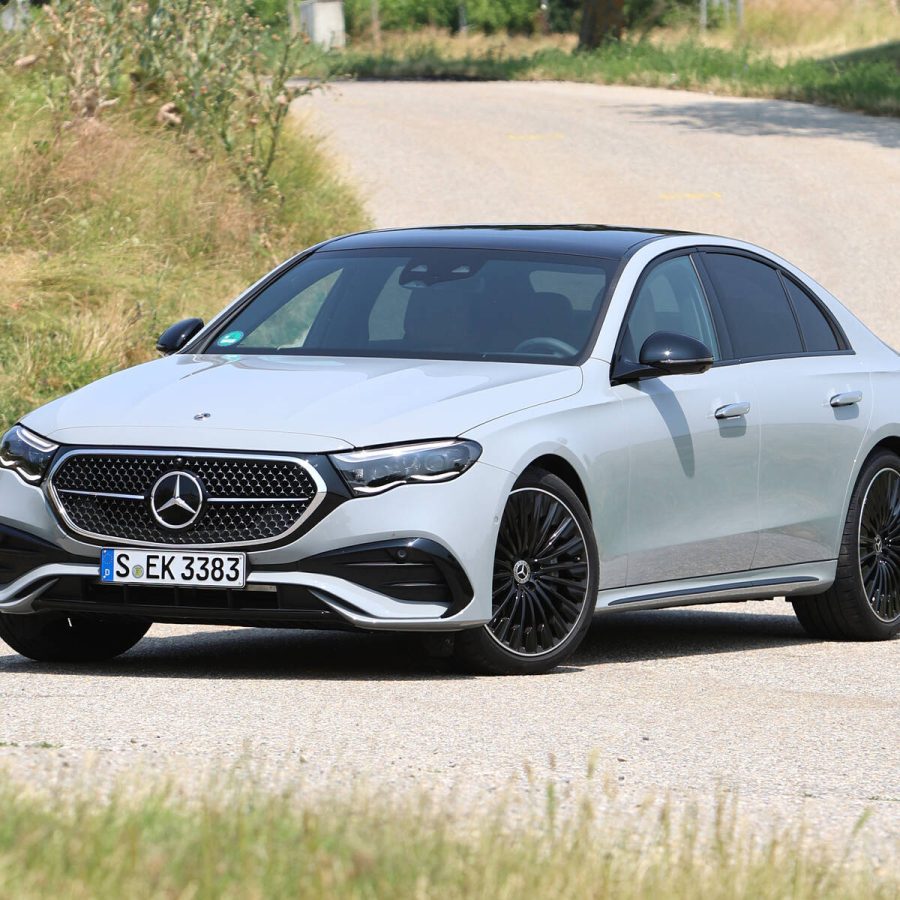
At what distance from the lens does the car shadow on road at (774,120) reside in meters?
28.8

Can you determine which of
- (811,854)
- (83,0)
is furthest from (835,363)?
(83,0)

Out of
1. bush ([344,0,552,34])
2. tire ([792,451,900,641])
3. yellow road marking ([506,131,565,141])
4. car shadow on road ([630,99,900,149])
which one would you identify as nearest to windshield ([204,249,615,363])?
tire ([792,451,900,641])

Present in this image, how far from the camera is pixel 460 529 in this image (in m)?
7.11

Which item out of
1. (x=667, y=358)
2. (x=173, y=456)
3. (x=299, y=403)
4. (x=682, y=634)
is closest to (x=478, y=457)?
(x=299, y=403)

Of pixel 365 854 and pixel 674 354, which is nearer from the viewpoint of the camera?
pixel 365 854

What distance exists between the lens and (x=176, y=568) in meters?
7.10

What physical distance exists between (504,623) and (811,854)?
310 centimetres

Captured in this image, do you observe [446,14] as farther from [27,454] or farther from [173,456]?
[173,456]

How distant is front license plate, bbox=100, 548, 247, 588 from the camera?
7070mm

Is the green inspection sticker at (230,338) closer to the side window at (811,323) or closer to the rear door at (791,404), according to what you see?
the rear door at (791,404)

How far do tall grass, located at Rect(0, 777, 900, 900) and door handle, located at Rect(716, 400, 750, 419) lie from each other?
13.3 ft

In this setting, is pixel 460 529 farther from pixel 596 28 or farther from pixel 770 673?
pixel 596 28

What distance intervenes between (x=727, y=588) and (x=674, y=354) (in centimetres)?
119

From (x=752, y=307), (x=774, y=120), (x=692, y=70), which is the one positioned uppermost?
(x=752, y=307)
